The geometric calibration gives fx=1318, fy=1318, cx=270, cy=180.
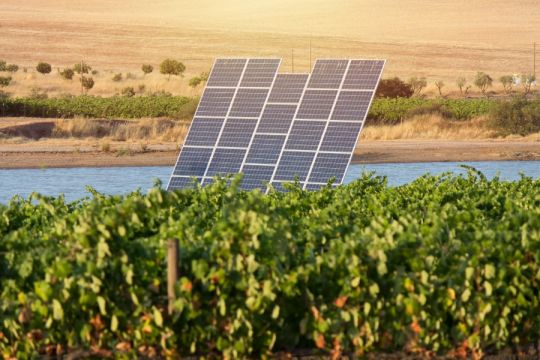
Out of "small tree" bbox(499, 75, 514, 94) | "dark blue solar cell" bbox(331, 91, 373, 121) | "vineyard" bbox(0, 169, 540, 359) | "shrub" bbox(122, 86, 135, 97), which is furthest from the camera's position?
"small tree" bbox(499, 75, 514, 94)

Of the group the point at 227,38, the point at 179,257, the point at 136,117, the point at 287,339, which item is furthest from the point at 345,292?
the point at 227,38

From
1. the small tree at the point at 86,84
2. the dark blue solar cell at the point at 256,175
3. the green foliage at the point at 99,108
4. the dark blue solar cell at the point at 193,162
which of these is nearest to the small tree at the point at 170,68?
the small tree at the point at 86,84

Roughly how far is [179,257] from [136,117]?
44.7 m

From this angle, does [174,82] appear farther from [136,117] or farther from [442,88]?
[136,117]

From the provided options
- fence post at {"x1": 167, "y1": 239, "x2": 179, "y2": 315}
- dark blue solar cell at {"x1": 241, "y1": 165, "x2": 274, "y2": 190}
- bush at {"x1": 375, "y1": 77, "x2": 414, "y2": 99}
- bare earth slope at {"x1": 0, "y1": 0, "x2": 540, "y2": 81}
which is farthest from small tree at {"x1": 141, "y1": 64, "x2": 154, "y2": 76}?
fence post at {"x1": 167, "y1": 239, "x2": 179, "y2": 315}

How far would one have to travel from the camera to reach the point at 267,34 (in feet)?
382

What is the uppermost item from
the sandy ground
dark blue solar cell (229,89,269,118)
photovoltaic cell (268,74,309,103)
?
the sandy ground

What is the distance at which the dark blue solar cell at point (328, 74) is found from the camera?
23.2 m

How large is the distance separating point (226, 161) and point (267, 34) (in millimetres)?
94477

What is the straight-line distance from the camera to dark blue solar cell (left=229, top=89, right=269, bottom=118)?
23500mm

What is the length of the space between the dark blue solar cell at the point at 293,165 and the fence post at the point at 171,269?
12483 millimetres

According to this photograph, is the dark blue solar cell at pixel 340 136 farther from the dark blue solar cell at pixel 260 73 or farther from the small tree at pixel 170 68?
the small tree at pixel 170 68

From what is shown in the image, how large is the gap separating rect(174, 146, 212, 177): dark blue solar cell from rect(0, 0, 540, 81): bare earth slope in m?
69.2

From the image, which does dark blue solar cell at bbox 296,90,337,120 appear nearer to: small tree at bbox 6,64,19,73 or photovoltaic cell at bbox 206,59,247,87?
photovoltaic cell at bbox 206,59,247,87
